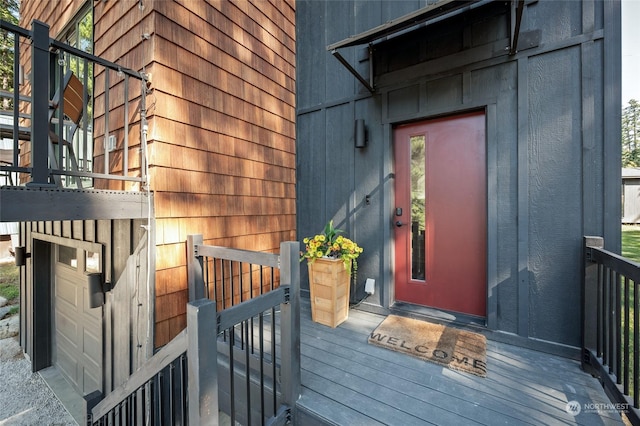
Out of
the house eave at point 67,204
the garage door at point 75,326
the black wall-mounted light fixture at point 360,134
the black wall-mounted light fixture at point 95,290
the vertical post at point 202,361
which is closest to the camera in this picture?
the vertical post at point 202,361

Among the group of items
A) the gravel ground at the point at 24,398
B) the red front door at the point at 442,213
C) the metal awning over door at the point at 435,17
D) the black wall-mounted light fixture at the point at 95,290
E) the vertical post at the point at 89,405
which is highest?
the metal awning over door at the point at 435,17

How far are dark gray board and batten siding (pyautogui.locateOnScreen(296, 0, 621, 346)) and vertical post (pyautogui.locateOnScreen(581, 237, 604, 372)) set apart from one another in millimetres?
130

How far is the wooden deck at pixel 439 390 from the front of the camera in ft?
4.96

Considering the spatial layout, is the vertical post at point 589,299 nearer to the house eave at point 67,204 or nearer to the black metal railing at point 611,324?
the black metal railing at point 611,324

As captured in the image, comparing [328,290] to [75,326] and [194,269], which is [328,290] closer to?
[194,269]

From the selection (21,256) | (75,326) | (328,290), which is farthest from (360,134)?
(21,256)

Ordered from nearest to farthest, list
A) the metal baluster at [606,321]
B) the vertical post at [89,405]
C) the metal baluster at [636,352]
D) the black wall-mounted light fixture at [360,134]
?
the metal baluster at [636,352] → the metal baluster at [606,321] → the vertical post at [89,405] → the black wall-mounted light fixture at [360,134]

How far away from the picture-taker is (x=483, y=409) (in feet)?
5.14

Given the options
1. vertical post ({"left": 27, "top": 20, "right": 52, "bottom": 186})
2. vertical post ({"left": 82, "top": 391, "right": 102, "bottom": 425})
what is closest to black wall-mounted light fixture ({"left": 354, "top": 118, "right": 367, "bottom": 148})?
vertical post ({"left": 27, "top": 20, "right": 52, "bottom": 186})

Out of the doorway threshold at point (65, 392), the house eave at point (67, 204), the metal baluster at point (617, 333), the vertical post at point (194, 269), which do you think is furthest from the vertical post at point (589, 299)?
the doorway threshold at point (65, 392)

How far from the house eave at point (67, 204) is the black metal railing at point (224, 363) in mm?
505

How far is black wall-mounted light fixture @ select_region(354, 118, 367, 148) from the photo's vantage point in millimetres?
3020

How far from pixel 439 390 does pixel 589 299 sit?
4.15 feet

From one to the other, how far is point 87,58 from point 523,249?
345 cm
